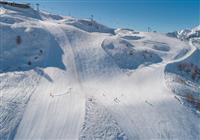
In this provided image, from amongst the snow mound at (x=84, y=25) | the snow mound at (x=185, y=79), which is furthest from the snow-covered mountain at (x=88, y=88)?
the snow mound at (x=84, y=25)

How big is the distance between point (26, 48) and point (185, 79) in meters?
14.0

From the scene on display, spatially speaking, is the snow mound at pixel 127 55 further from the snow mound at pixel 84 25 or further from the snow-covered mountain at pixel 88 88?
the snow mound at pixel 84 25

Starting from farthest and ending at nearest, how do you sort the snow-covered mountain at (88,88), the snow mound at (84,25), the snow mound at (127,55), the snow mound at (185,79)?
the snow mound at (84,25) < the snow mound at (127,55) < the snow mound at (185,79) < the snow-covered mountain at (88,88)

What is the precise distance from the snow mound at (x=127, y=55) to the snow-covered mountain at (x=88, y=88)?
97 mm

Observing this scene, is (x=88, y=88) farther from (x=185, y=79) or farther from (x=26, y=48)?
(x=185, y=79)

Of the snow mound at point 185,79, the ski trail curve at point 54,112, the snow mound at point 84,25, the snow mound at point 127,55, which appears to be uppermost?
the snow mound at point 84,25

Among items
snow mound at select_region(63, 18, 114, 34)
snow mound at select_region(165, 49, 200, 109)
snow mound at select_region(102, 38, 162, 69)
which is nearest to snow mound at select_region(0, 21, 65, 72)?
snow mound at select_region(102, 38, 162, 69)

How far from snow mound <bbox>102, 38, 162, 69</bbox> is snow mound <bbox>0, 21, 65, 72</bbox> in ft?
16.4

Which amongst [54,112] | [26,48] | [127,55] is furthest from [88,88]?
[26,48]

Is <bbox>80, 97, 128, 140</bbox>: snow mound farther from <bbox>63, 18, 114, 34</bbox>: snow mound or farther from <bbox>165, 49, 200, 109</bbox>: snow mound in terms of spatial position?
<bbox>63, 18, 114, 34</bbox>: snow mound

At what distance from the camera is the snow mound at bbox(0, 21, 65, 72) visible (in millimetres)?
18328

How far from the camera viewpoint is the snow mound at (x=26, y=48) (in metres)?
18.3

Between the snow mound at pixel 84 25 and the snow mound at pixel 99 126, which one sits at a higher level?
the snow mound at pixel 84 25

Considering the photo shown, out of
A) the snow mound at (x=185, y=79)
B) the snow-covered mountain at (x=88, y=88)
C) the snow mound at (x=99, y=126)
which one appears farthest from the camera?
the snow mound at (x=185, y=79)
